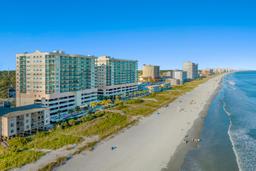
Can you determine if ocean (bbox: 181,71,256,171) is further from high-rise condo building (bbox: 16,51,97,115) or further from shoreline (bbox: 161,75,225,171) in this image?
high-rise condo building (bbox: 16,51,97,115)

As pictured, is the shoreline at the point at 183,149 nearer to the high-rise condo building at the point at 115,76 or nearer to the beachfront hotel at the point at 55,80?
the beachfront hotel at the point at 55,80

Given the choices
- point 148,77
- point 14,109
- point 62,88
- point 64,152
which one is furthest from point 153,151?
point 148,77

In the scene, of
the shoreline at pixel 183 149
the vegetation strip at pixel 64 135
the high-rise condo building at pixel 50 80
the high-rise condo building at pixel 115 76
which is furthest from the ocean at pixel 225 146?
the high-rise condo building at pixel 115 76

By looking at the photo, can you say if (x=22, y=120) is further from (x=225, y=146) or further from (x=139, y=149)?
(x=225, y=146)

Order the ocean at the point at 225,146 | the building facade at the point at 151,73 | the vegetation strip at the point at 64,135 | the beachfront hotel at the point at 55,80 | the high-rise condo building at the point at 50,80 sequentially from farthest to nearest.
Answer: the building facade at the point at 151,73 → the beachfront hotel at the point at 55,80 → the high-rise condo building at the point at 50,80 → the vegetation strip at the point at 64,135 → the ocean at the point at 225,146

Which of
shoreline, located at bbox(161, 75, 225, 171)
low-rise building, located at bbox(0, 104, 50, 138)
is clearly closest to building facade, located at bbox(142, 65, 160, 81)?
shoreline, located at bbox(161, 75, 225, 171)
